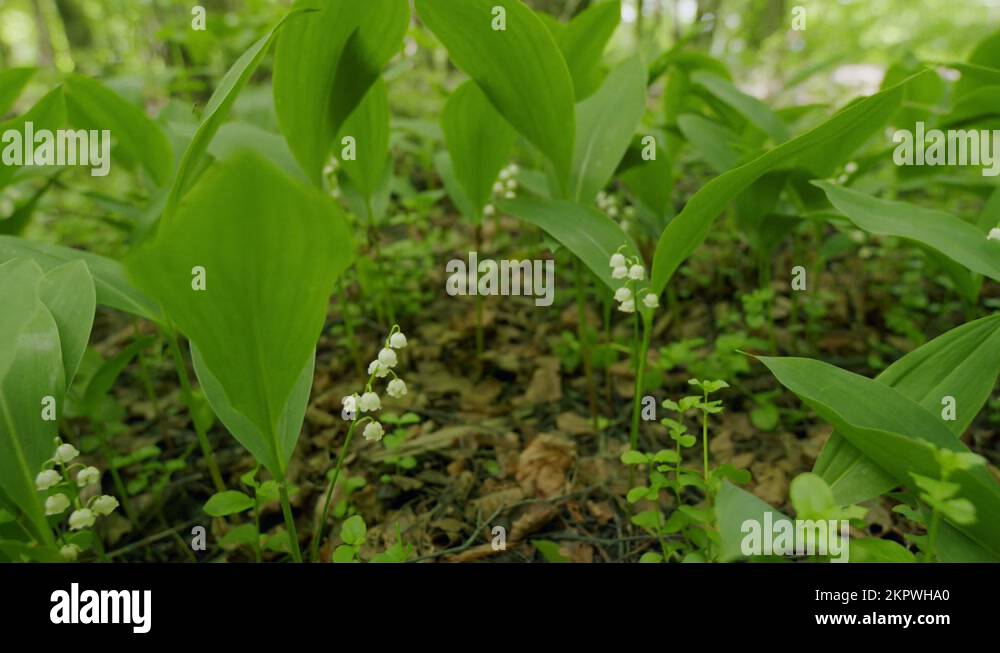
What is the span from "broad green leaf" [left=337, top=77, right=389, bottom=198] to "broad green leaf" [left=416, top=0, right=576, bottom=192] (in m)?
0.43

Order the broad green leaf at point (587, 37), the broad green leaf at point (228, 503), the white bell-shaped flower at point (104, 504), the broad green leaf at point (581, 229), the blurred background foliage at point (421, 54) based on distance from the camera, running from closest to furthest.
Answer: the white bell-shaped flower at point (104, 504) < the broad green leaf at point (228, 503) < the broad green leaf at point (581, 229) < the broad green leaf at point (587, 37) < the blurred background foliage at point (421, 54)

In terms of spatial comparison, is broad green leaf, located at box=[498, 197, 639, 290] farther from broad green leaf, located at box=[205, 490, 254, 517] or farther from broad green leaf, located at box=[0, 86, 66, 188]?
broad green leaf, located at box=[0, 86, 66, 188]

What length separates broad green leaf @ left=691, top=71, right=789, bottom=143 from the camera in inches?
80.7

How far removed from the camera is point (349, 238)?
0.90m

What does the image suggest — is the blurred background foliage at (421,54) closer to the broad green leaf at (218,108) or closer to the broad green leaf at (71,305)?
the broad green leaf at (218,108)

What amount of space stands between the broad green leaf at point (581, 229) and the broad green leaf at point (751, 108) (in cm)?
80

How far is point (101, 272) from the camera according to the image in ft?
4.85

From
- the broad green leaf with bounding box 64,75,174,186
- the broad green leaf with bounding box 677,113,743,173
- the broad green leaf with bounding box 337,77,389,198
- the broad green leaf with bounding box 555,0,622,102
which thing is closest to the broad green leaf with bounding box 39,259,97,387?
the broad green leaf with bounding box 64,75,174,186

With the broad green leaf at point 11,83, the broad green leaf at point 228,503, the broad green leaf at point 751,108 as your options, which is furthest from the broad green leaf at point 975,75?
the broad green leaf at point 11,83

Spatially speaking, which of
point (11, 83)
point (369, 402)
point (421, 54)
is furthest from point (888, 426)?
point (421, 54)

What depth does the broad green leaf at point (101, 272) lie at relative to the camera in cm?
140
